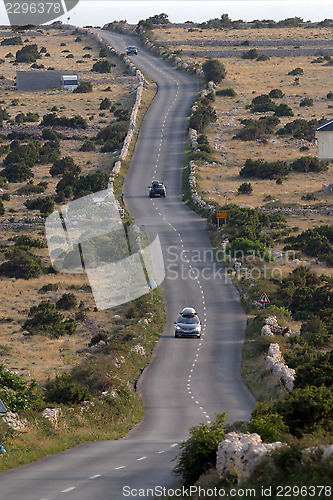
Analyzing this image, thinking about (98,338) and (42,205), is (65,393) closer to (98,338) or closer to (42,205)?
(98,338)

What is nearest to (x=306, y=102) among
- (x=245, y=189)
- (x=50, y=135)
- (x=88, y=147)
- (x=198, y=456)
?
(x=88, y=147)

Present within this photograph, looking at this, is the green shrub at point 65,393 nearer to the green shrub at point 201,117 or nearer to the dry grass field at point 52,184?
the dry grass field at point 52,184

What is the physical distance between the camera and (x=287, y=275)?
52.4m

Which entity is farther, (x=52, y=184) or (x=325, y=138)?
(x=52, y=184)

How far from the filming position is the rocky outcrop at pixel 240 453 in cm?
1603

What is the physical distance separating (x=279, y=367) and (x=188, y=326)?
869 cm

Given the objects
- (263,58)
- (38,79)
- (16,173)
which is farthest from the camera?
(263,58)

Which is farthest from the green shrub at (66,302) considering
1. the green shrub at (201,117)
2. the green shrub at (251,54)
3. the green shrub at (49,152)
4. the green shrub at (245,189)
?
the green shrub at (251,54)

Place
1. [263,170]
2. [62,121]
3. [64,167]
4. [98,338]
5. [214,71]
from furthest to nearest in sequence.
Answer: [214,71] → [62,121] → [64,167] → [263,170] → [98,338]

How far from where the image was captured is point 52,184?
81.8 m

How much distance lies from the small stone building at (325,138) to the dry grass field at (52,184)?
20.2 m

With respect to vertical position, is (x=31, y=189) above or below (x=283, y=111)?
below

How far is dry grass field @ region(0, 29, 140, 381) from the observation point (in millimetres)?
40750

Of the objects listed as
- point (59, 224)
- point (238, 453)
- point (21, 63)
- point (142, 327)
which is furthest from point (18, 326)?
point (21, 63)
